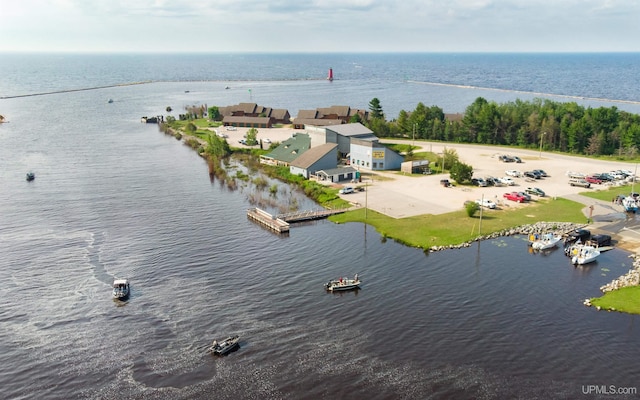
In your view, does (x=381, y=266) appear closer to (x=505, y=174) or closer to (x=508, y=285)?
(x=508, y=285)

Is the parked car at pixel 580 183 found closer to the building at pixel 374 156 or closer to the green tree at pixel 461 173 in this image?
the green tree at pixel 461 173

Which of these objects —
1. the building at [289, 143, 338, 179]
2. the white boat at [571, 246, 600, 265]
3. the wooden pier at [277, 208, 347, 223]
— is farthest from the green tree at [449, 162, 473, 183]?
the white boat at [571, 246, 600, 265]

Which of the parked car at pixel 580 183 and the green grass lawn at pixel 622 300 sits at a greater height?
the parked car at pixel 580 183

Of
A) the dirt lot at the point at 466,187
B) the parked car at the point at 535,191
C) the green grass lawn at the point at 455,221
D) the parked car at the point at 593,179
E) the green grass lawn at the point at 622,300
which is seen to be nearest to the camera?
the green grass lawn at the point at 622,300

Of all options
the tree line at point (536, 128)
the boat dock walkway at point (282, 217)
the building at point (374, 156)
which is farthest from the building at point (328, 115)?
the boat dock walkway at point (282, 217)

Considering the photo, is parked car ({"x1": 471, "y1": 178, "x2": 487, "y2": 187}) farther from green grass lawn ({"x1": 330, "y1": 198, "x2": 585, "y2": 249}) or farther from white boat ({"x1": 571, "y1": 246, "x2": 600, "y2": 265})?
white boat ({"x1": 571, "y1": 246, "x2": 600, "y2": 265})

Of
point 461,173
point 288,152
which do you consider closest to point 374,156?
point 461,173

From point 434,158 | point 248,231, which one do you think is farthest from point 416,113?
point 248,231

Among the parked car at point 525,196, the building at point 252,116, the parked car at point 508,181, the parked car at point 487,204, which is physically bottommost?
the parked car at point 487,204
